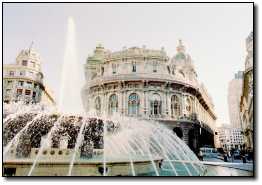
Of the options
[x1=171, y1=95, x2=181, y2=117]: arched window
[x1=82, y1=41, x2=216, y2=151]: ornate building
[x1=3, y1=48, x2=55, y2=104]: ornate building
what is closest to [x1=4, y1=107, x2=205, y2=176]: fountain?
[x1=3, y1=48, x2=55, y2=104]: ornate building

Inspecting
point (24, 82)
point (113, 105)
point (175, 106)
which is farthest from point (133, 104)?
point (24, 82)

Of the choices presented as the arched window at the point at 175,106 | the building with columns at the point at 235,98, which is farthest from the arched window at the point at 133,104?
the building with columns at the point at 235,98

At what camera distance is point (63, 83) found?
7012 mm

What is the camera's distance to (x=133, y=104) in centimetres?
1039

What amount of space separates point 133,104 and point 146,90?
3.07 ft

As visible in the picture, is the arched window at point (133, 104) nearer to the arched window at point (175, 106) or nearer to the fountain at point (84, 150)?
the arched window at point (175, 106)

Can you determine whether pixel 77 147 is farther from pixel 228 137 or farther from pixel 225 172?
pixel 228 137

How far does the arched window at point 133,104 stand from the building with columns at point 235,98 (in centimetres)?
368

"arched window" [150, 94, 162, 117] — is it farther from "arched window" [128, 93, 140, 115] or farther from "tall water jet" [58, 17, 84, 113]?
"tall water jet" [58, 17, 84, 113]

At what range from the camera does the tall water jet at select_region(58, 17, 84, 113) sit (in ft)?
22.2

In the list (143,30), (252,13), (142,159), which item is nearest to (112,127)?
(142,159)

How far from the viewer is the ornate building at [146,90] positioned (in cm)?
959

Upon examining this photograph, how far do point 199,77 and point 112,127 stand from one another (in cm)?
214

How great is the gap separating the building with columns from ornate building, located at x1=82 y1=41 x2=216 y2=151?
2.22 m
